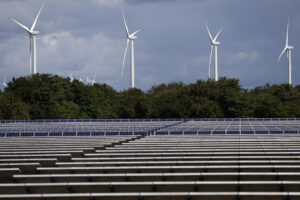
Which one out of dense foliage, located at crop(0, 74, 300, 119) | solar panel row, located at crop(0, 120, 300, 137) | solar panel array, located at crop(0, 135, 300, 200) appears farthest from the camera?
dense foliage, located at crop(0, 74, 300, 119)

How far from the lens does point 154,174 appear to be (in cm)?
1417

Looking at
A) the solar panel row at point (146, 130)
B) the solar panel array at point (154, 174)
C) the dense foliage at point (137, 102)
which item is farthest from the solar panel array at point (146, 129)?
the dense foliage at point (137, 102)

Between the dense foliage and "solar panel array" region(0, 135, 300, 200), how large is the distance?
6515 cm

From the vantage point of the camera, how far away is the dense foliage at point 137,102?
85.8 m

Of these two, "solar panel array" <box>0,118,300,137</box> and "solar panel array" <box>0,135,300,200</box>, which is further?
Answer: "solar panel array" <box>0,118,300,137</box>

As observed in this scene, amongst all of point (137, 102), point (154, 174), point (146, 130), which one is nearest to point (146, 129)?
point (146, 130)

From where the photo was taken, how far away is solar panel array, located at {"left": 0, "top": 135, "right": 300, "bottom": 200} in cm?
1211

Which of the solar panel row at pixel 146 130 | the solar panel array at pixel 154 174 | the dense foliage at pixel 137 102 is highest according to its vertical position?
the dense foliage at pixel 137 102

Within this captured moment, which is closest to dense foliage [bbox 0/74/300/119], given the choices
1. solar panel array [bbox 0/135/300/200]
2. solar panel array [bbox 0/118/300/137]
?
solar panel array [bbox 0/118/300/137]

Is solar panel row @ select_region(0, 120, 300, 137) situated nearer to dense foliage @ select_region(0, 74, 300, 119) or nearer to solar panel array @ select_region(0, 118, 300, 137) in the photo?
solar panel array @ select_region(0, 118, 300, 137)

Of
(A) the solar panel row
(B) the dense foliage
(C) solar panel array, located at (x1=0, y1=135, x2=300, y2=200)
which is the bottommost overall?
(C) solar panel array, located at (x1=0, y1=135, x2=300, y2=200)

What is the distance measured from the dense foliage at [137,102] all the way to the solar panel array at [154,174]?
65.2 m

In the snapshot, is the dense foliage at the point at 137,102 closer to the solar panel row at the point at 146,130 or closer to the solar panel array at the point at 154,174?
the solar panel row at the point at 146,130

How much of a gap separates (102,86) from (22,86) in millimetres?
24294
